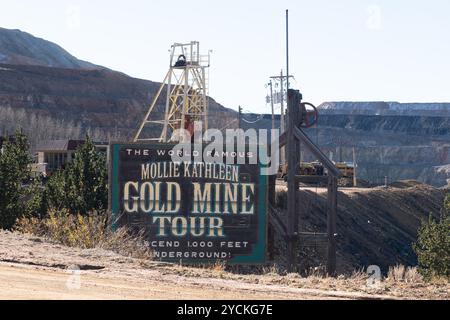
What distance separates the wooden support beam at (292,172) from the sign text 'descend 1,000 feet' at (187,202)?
1.93 metres

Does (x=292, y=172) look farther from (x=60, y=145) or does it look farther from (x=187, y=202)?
(x=60, y=145)

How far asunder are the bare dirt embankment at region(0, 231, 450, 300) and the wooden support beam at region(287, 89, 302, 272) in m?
10.3

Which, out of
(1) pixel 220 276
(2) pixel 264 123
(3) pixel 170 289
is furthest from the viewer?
Result: (2) pixel 264 123

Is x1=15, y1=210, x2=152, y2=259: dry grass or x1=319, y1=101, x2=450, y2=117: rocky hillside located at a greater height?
x1=319, y1=101, x2=450, y2=117: rocky hillside

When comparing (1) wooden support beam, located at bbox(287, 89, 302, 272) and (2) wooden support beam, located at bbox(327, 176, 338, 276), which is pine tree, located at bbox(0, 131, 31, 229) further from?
(2) wooden support beam, located at bbox(327, 176, 338, 276)

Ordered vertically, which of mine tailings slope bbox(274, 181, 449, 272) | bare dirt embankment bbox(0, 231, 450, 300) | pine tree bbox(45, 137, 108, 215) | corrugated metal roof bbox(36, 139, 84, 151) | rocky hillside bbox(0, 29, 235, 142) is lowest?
mine tailings slope bbox(274, 181, 449, 272)

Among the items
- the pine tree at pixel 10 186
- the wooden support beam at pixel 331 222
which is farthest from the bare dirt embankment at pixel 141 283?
the pine tree at pixel 10 186

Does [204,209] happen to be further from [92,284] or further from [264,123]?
[264,123]

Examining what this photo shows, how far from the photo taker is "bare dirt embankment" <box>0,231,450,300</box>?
12578 millimetres

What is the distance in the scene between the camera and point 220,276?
15.7 m

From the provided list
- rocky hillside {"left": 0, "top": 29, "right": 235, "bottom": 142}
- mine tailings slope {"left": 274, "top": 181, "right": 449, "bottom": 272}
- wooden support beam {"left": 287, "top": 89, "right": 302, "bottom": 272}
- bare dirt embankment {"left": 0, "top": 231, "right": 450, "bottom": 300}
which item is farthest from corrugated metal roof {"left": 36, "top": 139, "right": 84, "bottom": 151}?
bare dirt embankment {"left": 0, "top": 231, "right": 450, "bottom": 300}

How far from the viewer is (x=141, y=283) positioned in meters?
13.7
